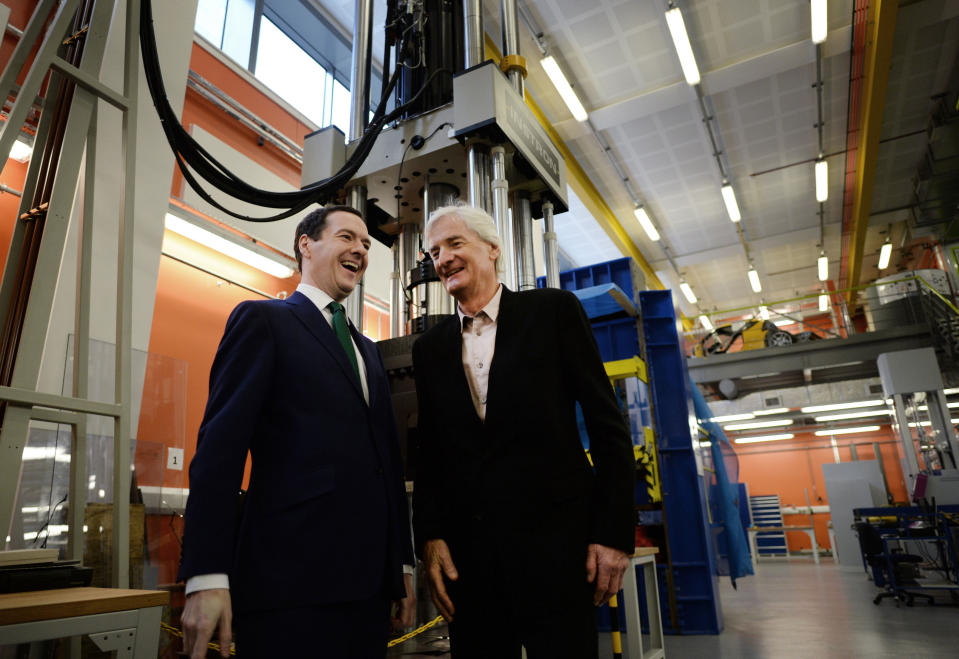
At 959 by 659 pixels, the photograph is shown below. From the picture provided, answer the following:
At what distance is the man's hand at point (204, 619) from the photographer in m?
0.97

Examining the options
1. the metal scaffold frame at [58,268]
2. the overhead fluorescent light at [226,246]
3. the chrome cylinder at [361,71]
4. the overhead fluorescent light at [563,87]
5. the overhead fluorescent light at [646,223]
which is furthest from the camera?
the overhead fluorescent light at [646,223]

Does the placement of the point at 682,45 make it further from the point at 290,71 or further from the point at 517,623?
the point at 517,623

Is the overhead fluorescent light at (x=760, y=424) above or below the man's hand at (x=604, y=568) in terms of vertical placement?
above

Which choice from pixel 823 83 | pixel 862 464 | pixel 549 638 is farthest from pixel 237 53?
pixel 862 464

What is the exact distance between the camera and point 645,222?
459 inches

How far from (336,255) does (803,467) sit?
694 inches

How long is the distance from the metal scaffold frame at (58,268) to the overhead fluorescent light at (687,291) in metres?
14.3

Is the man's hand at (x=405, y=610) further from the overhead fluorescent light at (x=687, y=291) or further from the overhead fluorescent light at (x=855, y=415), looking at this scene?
the overhead fluorescent light at (x=855, y=415)

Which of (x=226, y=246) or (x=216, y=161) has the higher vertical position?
(x=226, y=246)

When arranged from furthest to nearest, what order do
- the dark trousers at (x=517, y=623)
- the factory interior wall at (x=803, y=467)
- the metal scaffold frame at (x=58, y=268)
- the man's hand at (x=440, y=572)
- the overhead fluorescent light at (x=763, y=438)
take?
1. the overhead fluorescent light at (x=763, y=438)
2. the factory interior wall at (x=803, y=467)
3. the metal scaffold frame at (x=58, y=268)
4. the man's hand at (x=440, y=572)
5. the dark trousers at (x=517, y=623)

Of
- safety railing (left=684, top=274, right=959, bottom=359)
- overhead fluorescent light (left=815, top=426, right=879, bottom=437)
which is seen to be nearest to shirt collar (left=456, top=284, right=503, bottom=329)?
safety railing (left=684, top=274, right=959, bottom=359)

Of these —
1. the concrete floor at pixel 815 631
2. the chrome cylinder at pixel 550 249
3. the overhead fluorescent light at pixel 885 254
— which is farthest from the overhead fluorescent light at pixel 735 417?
the chrome cylinder at pixel 550 249

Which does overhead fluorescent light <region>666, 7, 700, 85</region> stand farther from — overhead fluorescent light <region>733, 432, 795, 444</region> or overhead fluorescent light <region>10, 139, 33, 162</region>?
overhead fluorescent light <region>733, 432, 795, 444</region>

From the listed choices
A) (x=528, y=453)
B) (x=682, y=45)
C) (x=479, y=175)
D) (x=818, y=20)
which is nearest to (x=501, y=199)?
(x=479, y=175)
